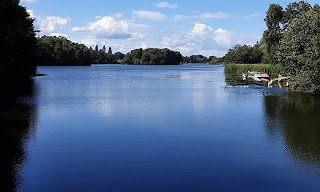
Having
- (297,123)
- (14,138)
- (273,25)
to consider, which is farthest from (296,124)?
(273,25)

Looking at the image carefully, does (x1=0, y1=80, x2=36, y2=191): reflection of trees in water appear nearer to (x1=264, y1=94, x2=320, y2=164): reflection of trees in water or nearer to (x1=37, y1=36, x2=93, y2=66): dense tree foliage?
(x1=264, y1=94, x2=320, y2=164): reflection of trees in water

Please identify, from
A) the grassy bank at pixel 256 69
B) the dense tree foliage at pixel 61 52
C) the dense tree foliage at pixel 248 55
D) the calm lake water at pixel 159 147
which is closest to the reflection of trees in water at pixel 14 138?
the calm lake water at pixel 159 147

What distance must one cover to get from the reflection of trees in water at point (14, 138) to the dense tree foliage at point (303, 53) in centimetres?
2958

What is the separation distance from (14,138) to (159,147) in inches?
319

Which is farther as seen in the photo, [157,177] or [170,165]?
[170,165]

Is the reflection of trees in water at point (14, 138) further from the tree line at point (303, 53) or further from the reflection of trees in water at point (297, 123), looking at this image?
the tree line at point (303, 53)

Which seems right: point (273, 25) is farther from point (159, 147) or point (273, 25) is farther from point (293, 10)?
point (159, 147)

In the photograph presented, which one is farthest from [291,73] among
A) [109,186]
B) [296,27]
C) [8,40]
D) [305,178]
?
[109,186]

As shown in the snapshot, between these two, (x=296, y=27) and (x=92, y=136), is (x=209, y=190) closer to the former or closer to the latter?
(x=92, y=136)

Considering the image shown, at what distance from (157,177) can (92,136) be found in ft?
29.0

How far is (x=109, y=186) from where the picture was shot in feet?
50.7

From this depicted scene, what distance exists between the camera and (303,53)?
49.4 metres

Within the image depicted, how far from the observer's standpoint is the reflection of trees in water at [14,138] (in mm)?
16219

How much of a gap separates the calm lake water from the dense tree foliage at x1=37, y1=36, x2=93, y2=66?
11976cm
